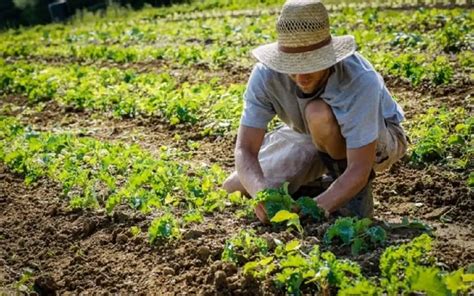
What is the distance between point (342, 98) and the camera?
4023mm

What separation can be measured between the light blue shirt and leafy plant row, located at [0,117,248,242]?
544 mm

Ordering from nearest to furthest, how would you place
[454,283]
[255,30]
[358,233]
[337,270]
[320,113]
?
[454,283] < [337,270] < [358,233] < [320,113] < [255,30]

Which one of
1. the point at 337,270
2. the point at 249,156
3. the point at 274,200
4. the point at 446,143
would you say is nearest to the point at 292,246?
the point at 337,270

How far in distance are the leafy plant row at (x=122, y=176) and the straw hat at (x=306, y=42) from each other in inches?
37.4

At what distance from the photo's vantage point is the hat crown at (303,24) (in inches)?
153

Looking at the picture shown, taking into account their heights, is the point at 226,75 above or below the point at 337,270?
below

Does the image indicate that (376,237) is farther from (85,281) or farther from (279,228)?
(85,281)

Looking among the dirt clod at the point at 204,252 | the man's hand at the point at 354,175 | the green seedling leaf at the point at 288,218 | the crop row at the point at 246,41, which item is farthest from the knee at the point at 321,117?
the crop row at the point at 246,41

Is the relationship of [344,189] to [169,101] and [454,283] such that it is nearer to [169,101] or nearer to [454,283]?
[454,283]

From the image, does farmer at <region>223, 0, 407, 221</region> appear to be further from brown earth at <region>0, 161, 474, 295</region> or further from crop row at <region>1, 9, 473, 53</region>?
crop row at <region>1, 9, 473, 53</region>

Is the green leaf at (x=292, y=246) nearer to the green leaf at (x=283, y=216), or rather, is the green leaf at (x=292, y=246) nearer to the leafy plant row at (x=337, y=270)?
the leafy plant row at (x=337, y=270)

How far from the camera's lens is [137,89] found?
28.1 feet

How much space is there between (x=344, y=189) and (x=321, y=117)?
0.39 m

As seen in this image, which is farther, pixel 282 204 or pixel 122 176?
pixel 122 176
